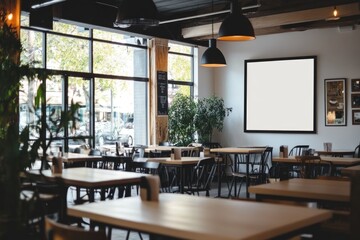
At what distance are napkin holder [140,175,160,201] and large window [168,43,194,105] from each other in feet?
28.1

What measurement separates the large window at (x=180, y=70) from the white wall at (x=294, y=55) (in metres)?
0.33

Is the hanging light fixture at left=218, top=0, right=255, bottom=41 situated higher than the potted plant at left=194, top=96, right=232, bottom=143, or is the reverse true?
the hanging light fixture at left=218, top=0, right=255, bottom=41

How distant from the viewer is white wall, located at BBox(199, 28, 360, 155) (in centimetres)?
1045

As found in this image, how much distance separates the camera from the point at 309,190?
331 centimetres

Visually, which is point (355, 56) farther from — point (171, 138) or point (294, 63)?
point (171, 138)

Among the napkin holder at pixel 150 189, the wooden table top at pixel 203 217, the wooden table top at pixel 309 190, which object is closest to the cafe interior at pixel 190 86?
the wooden table top at pixel 309 190

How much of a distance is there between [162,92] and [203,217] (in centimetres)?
869

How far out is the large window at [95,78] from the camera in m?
8.78

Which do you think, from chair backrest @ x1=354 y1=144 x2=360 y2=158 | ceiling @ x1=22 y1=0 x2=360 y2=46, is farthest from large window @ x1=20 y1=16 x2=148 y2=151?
chair backrest @ x1=354 y1=144 x2=360 y2=158

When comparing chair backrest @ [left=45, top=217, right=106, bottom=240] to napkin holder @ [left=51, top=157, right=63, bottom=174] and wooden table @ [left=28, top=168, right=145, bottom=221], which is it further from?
napkin holder @ [left=51, top=157, right=63, bottom=174]

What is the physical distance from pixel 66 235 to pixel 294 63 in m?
9.74

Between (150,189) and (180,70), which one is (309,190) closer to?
(150,189)

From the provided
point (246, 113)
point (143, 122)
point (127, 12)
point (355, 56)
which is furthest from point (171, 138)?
point (127, 12)

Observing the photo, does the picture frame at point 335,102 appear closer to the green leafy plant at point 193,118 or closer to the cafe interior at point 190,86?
the cafe interior at point 190,86
